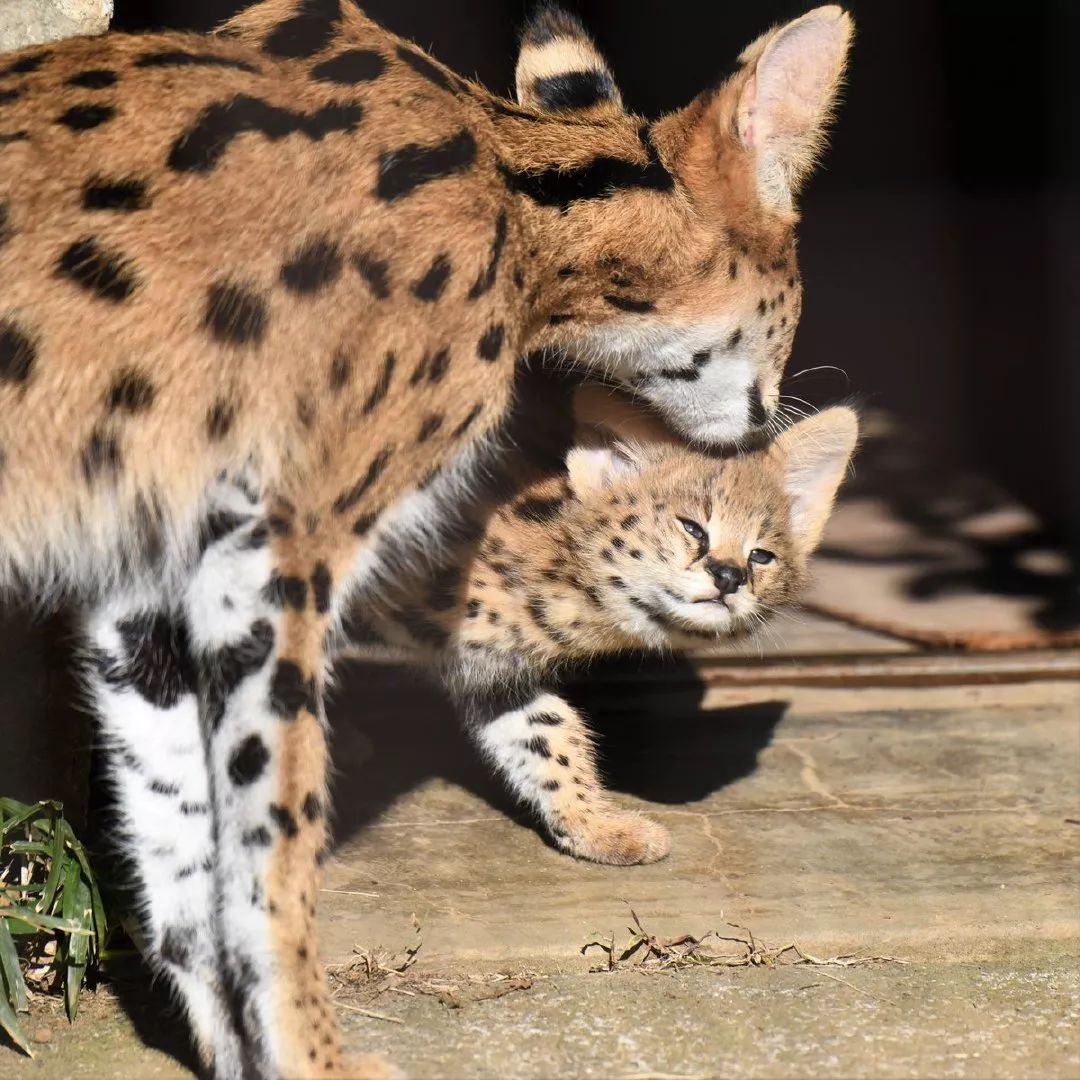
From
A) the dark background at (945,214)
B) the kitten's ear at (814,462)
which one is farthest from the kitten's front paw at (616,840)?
the dark background at (945,214)

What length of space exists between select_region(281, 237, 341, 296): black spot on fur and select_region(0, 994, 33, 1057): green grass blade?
1.50 metres

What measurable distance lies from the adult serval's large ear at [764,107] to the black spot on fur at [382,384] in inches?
37.3

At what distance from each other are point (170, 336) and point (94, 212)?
25 cm

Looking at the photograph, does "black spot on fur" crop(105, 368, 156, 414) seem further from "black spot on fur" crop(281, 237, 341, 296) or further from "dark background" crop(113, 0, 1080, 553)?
"dark background" crop(113, 0, 1080, 553)

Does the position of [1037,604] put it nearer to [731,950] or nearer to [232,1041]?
[731,950]

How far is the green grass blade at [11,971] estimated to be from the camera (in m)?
3.16

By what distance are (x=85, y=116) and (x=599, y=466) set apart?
162 cm

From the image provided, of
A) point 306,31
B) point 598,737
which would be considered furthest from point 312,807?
point 598,737

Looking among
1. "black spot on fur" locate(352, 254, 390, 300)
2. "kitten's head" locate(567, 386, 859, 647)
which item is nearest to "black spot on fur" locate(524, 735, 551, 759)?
"kitten's head" locate(567, 386, 859, 647)

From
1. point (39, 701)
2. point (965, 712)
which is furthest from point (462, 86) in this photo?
point (965, 712)

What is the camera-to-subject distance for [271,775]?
282 centimetres

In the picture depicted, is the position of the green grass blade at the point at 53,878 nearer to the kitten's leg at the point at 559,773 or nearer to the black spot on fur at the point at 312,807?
the black spot on fur at the point at 312,807

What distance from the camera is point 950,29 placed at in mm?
10438

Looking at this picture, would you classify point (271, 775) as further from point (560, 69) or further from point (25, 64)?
point (560, 69)
